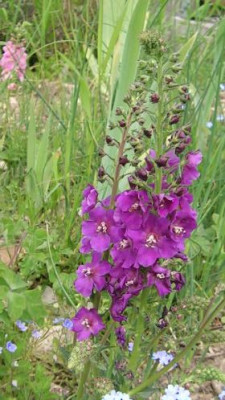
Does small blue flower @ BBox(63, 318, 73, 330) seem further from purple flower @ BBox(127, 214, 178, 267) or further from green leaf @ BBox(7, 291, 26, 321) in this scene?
purple flower @ BBox(127, 214, 178, 267)

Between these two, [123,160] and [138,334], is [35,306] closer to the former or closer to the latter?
[138,334]

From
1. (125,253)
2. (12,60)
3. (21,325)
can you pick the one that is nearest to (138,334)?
(125,253)

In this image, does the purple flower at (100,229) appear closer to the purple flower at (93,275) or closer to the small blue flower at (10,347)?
the purple flower at (93,275)

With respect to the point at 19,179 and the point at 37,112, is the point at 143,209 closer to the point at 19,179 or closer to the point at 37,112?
the point at 19,179

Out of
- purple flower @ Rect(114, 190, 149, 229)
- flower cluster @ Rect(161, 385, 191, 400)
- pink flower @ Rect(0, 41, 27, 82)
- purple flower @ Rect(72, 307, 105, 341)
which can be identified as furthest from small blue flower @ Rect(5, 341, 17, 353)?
pink flower @ Rect(0, 41, 27, 82)

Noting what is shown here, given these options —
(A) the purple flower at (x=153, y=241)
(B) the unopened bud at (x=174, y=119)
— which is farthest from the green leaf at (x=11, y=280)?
(B) the unopened bud at (x=174, y=119)

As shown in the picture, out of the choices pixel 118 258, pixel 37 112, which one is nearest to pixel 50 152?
pixel 37 112

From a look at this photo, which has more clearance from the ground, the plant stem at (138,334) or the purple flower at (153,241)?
the purple flower at (153,241)
